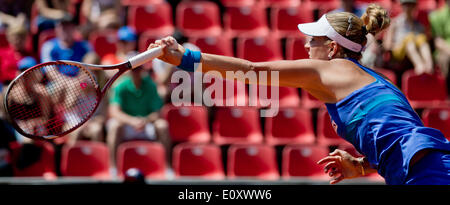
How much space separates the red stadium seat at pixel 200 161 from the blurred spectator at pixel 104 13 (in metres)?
2.47

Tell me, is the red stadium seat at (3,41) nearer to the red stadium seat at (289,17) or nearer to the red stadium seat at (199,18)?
the red stadium seat at (199,18)

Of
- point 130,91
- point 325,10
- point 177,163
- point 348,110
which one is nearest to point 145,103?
point 130,91

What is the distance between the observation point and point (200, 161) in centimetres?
652

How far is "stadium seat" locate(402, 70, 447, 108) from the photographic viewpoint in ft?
24.1

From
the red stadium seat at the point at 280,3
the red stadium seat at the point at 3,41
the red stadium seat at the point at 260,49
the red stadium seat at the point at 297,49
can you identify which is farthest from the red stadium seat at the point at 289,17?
the red stadium seat at the point at 3,41

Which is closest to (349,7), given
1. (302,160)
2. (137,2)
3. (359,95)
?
(302,160)

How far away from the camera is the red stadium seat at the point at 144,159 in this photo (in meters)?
6.44

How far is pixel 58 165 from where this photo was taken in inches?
261

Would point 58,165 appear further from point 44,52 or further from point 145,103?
point 44,52

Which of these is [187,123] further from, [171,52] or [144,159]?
[171,52]

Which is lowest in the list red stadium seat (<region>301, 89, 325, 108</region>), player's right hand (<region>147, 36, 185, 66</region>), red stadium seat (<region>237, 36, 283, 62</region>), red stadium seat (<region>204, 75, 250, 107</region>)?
red stadium seat (<region>301, 89, 325, 108</region>)

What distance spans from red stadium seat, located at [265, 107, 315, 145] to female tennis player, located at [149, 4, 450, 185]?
3.76 metres

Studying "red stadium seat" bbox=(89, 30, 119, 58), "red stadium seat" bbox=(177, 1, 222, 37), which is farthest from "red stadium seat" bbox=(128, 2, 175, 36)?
"red stadium seat" bbox=(89, 30, 119, 58)

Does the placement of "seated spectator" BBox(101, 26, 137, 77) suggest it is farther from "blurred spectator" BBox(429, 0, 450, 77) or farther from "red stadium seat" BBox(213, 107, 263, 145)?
"blurred spectator" BBox(429, 0, 450, 77)
